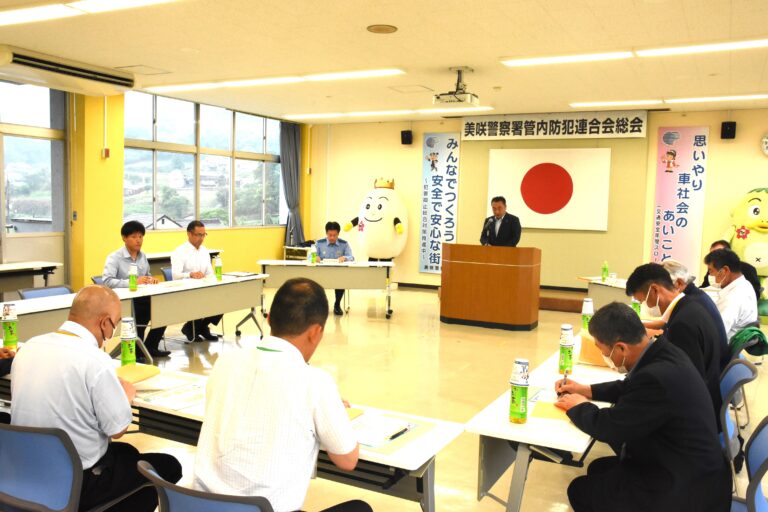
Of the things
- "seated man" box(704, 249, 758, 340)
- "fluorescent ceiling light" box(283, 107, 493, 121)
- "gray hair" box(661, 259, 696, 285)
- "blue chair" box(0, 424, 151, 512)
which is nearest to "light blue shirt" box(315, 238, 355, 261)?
"fluorescent ceiling light" box(283, 107, 493, 121)

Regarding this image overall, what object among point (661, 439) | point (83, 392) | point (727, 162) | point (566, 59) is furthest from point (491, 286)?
point (83, 392)

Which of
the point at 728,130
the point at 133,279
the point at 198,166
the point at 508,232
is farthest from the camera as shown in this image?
the point at 198,166

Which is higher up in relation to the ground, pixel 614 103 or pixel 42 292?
pixel 614 103

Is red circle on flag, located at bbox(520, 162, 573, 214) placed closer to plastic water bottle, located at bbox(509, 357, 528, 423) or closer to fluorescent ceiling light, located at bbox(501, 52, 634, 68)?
fluorescent ceiling light, located at bbox(501, 52, 634, 68)

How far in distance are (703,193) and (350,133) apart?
20.1 feet

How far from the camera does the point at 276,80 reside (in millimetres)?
7926

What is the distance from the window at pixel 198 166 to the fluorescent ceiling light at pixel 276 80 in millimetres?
964

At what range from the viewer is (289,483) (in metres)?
1.78

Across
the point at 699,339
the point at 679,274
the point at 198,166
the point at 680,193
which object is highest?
the point at 198,166

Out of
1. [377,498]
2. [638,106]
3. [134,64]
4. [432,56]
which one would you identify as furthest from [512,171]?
[377,498]

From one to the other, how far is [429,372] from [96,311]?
3954mm

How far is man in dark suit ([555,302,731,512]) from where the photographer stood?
7.18 feet

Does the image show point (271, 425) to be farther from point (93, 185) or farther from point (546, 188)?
point (546, 188)

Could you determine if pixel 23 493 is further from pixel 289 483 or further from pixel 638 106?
pixel 638 106
